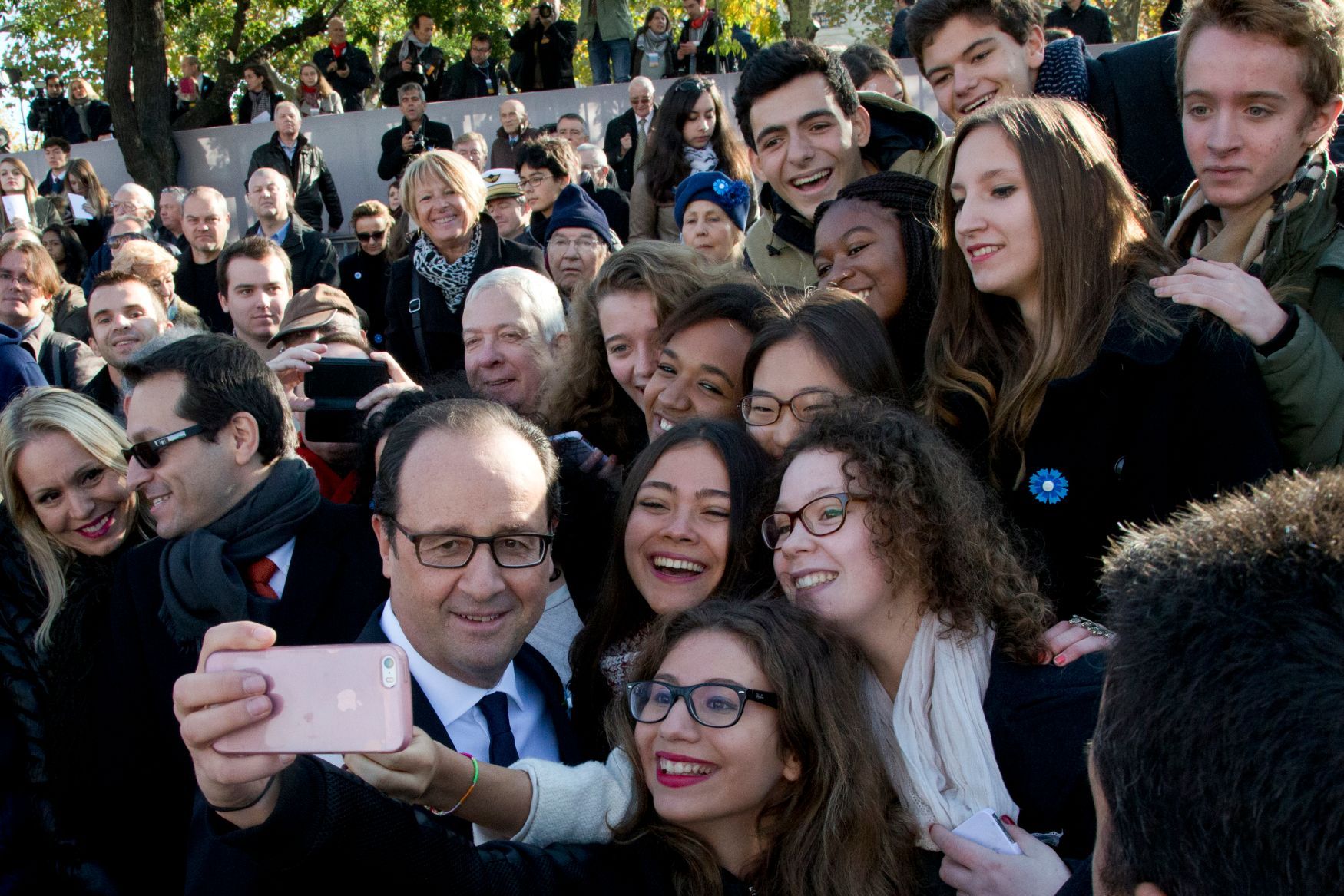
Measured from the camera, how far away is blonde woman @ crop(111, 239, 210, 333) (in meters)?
6.38

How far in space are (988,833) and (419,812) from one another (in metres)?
1.11

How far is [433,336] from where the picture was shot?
6.14 meters

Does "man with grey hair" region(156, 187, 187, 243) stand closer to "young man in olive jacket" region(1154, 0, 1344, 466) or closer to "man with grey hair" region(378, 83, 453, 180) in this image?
"man with grey hair" region(378, 83, 453, 180)

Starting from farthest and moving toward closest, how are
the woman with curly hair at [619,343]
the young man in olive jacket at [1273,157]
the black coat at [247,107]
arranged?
the black coat at [247,107] → the woman with curly hair at [619,343] → the young man in olive jacket at [1273,157]

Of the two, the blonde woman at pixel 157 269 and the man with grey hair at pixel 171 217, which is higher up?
the man with grey hair at pixel 171 217

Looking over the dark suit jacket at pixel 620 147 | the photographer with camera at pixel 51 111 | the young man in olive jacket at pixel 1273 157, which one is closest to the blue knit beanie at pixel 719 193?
the young man in olive jacket at pixel 1273 157

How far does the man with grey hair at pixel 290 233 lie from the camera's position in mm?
8281

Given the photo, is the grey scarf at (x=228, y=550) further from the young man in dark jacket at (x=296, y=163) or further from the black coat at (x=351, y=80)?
the black coat at (x=351, y=80)

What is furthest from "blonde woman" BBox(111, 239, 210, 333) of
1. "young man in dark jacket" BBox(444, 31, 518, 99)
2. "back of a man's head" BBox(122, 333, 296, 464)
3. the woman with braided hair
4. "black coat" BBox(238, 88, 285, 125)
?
"black coat" BBox(238, 88, 285, 125)

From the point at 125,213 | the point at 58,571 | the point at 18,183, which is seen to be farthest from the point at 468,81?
the point at 58,571

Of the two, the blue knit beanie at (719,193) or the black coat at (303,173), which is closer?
the blue knit beanie at (719,193)

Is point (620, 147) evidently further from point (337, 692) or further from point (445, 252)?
point (337, 692)

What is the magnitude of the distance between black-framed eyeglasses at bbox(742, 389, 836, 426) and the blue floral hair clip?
2439 millimetres

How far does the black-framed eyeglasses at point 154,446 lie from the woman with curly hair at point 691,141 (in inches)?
140
